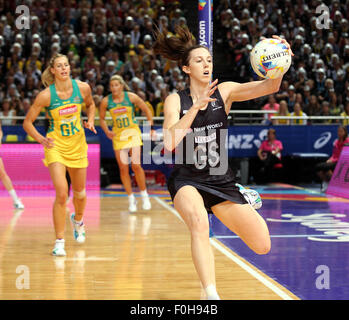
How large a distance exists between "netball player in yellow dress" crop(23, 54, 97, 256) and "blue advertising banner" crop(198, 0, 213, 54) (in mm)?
1548

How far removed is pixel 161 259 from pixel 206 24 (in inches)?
115

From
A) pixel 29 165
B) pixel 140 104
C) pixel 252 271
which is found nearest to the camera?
→ pixel 252 271

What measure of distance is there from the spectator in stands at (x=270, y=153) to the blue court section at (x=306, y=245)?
201 cm

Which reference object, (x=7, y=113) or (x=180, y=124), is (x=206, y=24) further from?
(x=7, y=113)

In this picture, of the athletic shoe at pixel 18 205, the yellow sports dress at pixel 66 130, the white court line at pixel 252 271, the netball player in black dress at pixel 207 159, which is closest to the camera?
the netball player in black dress at pixel 207 159

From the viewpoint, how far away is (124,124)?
10.4 metres

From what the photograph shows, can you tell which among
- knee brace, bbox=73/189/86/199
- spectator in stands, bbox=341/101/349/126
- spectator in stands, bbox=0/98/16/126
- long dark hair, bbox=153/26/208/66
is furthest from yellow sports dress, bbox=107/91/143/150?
spectator in stands, bbox=341/101/349/126

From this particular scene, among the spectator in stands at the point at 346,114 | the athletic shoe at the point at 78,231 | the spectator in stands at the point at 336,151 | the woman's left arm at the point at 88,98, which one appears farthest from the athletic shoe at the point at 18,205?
the spectator in stands at the point at 346,114

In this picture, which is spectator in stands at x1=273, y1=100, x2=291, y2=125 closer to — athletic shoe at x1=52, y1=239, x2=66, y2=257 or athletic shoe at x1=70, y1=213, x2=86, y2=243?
athletic shoe at x1=70, y1=213, x2=86, y2=243

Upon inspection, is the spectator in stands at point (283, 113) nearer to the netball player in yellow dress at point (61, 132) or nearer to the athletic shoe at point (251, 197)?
the netball player in yellow dress at point (61, 132)

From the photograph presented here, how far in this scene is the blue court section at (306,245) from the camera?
5.44 meters

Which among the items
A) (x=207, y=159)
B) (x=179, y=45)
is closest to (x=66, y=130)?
(x=179, y=45)
